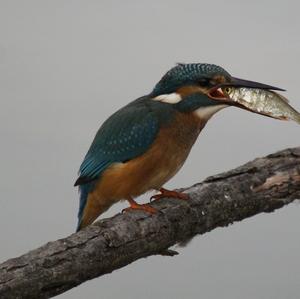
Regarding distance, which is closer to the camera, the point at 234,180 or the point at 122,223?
the point at 122,223

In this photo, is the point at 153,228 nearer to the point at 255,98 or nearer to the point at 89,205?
the point at 89,205

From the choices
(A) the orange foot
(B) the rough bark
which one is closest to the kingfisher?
(A) the orange foot

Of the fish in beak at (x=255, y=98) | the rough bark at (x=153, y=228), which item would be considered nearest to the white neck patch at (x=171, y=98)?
the fish in beak at (x=255, y=98)

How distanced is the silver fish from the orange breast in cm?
15

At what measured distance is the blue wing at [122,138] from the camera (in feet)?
9.25

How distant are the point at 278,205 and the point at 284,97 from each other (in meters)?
0.35

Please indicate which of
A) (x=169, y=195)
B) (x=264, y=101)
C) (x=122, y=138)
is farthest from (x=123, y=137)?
(x=264, y=101)

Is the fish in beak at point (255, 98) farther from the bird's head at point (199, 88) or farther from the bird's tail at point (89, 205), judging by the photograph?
the bird's tail at point (89, 205)

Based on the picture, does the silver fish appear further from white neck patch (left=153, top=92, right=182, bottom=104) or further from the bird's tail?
the bird's tail

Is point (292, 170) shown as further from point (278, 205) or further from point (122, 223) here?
point (122, 223)

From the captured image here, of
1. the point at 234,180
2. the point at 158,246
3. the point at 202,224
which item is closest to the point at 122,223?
the point at 158,246

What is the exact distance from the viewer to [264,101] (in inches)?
114

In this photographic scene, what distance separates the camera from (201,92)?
9.30 feet

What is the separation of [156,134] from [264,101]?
38 cm
